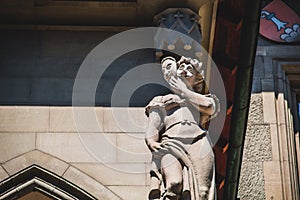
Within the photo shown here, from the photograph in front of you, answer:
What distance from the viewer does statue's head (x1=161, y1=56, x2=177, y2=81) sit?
13.2 meters

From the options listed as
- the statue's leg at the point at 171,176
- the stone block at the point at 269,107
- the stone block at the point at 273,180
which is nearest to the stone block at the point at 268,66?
the stone block at the point at 269,107

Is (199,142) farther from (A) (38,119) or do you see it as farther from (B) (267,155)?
(B) (267,155)

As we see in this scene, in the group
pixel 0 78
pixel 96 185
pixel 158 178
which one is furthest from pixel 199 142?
pixel 0 78

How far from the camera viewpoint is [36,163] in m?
13.9

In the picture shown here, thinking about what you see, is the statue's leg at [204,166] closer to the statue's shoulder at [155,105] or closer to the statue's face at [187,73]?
the statue's shoulder at [155,105]

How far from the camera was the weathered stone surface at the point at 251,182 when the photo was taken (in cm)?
1892

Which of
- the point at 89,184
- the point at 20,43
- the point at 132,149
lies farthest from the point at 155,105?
the point at 20,43

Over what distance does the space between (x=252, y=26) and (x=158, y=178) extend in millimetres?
2818

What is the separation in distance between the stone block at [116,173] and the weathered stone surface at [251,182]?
16.9 ft

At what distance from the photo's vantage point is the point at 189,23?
14.2m

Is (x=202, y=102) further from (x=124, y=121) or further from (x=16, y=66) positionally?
(x=16, y=66)

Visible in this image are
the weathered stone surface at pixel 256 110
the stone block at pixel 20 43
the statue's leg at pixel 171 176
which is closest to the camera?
the statue's leg at pixel 171 176

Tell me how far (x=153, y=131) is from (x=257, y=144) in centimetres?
694

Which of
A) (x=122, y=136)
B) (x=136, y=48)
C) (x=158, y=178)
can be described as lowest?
(x=158, y=178)
